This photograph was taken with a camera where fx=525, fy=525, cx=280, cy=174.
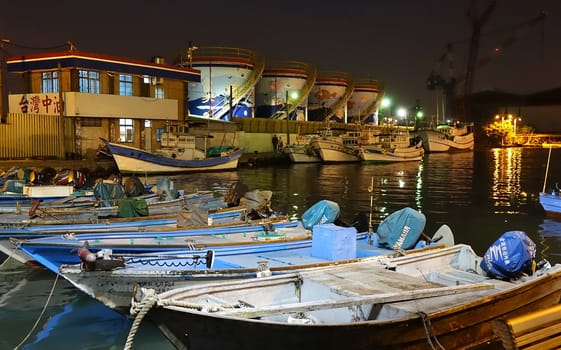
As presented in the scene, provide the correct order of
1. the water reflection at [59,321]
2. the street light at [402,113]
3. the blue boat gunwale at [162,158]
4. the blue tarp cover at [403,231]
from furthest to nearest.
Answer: the street light at [402,113], the blue boat gunwale at [162,158], the blue tarp cover at [403,231], the water reflection at [59,321]

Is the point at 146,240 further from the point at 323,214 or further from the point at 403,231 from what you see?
the point at 403,231

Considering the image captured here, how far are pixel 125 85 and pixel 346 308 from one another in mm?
35591

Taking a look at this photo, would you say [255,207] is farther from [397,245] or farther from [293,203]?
[293,203]

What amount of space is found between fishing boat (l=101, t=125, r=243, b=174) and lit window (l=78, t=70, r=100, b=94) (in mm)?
4544

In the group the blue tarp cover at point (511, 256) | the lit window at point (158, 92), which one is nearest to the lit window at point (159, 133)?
the lit window at point (158, 92)

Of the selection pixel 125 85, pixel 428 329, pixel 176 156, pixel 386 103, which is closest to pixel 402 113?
pixel 386 103

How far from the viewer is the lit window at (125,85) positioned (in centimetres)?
3881

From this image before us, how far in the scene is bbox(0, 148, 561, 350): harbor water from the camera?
28.1 feet

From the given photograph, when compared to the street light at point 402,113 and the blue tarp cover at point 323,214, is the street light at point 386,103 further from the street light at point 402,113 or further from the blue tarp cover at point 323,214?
the blue tarp cover at point 323,214

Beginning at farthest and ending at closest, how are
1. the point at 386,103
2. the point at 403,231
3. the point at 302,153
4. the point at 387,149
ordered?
1. the point at 386,103
2. the point at 387,149
3. the point at 302,153
4. the point at 403,231

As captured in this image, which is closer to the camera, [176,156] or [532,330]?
[532,330]

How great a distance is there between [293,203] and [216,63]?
38.0 m

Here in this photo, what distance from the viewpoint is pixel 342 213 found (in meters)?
22.2

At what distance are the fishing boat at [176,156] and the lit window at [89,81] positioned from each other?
454cm
